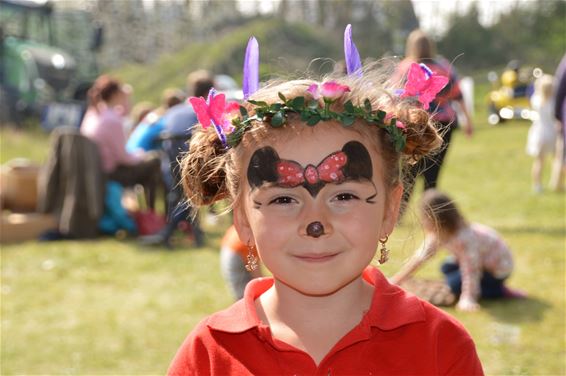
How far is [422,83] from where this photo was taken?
6.61ft

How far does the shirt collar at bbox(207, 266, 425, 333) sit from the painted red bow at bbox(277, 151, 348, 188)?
308mm

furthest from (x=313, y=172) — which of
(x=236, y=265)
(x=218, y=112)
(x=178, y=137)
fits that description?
(x=178, y=137)

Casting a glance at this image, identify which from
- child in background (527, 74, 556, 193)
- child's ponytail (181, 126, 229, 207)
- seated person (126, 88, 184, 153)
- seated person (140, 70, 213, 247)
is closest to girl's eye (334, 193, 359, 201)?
child's ponytail (181, 126, 229, 207)

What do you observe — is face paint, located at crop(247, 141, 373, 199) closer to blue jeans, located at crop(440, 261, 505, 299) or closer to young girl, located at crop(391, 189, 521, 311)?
young girl, located at crop(391, 189, 521, 311)

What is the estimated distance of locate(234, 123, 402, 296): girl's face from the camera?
72.1 inches

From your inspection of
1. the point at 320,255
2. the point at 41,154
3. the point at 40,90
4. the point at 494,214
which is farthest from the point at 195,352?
the point at 40,90

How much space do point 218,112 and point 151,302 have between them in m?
4.29

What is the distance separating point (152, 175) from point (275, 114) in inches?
276

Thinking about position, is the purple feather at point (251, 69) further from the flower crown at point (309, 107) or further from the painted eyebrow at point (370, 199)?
the painted eyebrow at point (370, 199)

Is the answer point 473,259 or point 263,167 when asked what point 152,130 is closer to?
point 473,259

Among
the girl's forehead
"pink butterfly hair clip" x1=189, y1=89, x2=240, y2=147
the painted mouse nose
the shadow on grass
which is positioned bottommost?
the shadow on grass

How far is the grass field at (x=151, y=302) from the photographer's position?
15.4ft

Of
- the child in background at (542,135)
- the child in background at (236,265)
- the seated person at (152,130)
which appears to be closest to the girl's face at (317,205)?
the child in background at (236,265)

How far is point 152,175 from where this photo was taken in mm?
8781
